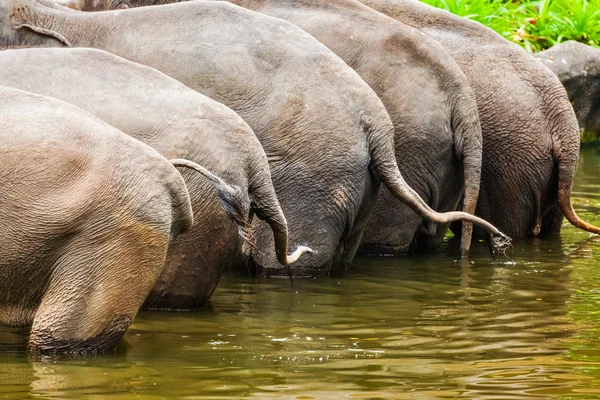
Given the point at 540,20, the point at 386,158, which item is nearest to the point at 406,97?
the point at 386,158

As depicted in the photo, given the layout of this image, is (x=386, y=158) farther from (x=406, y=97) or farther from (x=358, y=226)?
(x=406, y=97)

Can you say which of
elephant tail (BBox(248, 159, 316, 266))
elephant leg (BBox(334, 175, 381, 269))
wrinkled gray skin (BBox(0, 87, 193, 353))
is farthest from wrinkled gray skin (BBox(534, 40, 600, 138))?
wrinkled gray skin (BBox(0, 87, 193, 353))

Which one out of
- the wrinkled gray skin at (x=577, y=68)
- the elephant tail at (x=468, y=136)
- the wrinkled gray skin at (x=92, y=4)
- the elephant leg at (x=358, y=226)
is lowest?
the wrinkled gray skin at (x=577, y=68)

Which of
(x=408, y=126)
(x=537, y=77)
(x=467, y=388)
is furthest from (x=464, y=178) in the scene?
(x=467, y=388)

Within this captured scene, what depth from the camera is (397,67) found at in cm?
981

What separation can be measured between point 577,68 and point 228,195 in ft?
31.8

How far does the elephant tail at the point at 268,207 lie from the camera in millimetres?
7688

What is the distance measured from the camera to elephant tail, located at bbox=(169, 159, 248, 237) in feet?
22.3

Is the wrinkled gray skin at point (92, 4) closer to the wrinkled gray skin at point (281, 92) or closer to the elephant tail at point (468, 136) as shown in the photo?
the wrinkled gray skin at point (281, 92)

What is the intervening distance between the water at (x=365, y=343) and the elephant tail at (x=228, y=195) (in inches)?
21.4

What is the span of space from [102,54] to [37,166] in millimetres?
1595

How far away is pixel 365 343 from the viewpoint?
23.1ft

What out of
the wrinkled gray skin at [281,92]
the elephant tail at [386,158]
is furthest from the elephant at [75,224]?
the elephant tail at [386,158]

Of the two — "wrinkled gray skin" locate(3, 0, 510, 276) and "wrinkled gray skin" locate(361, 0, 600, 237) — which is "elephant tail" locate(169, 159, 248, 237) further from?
"wrinkled gray skin" locate(361, 0, 600, 237)
